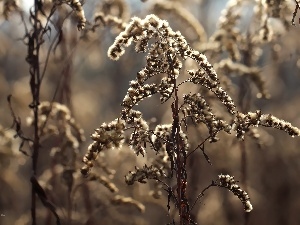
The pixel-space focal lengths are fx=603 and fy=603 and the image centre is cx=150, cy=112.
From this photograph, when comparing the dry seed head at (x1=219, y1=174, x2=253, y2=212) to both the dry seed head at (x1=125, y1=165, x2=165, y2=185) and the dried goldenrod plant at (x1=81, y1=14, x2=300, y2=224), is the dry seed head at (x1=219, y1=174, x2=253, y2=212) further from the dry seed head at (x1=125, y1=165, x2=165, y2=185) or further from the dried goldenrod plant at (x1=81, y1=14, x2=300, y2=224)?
the dry seed head at (x1=125, y1=165, x2=165, y2=185)

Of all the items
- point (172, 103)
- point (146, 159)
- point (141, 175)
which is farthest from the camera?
point (146, 159)

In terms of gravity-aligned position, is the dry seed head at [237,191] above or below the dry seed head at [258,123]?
below

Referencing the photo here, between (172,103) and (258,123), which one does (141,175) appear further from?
(258,123)

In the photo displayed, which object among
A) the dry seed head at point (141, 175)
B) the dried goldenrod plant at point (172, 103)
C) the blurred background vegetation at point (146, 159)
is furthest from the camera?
the blurred background vegetation at point (146, 159)

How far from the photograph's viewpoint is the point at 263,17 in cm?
538

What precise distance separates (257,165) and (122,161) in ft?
11.4

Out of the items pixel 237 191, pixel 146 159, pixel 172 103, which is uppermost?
pixel 146 159

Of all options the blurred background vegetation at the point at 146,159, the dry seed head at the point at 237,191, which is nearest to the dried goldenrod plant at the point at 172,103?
the dry seed head at the point at 237,191

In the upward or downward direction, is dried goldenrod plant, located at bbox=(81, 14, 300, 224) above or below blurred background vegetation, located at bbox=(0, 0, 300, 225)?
below

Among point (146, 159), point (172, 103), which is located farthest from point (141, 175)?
point (146, 159)

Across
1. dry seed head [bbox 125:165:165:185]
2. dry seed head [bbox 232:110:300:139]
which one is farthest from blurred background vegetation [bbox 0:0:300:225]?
dry seed head [bbox 232:110:300:139]

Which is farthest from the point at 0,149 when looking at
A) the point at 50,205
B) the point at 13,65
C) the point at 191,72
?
the point at 13,65

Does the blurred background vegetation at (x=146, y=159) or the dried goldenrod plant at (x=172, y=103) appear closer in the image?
the dried goldenrod plant at (x=172, y=103)

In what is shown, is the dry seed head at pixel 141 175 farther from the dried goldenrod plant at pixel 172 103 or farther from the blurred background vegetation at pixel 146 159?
the blurred background vegetation at pixel 146 159
